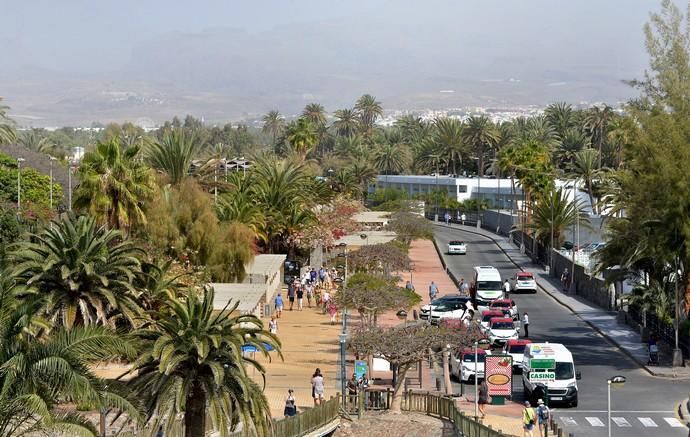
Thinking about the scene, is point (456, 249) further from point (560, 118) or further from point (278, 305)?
point (560, 118)

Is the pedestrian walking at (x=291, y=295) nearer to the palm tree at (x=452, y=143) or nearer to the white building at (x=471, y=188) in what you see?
the white building at (x=471, y=188)

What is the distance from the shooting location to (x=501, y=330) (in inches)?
2089

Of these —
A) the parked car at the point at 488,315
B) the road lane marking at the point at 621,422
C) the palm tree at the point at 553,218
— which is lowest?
the road lane marking at the point at 621,422

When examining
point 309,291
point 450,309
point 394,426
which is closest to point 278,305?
point 309,291

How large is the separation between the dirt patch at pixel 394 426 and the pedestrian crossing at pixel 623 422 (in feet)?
A: 12.5

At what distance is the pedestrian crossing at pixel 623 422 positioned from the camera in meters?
38.0

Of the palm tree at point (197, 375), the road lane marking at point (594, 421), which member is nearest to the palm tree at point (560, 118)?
the road lane marking at point (594, 421)

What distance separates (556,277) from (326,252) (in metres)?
16.3

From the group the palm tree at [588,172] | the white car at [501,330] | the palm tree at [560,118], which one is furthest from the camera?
the palm tree at [560,118]

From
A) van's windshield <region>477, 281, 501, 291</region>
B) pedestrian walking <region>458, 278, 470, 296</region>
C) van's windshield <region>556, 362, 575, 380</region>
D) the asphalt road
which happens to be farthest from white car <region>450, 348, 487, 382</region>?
pedestrian walking <region>458, 278, 470, 296</region>

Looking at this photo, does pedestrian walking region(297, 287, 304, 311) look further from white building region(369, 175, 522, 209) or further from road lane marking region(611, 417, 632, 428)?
white building region(369, 175, 522, 209)

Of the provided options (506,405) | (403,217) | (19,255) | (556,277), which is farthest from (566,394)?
(403,217)

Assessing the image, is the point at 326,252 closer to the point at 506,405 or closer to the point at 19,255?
the point at 506,405

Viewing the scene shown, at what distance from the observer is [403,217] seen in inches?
4134
